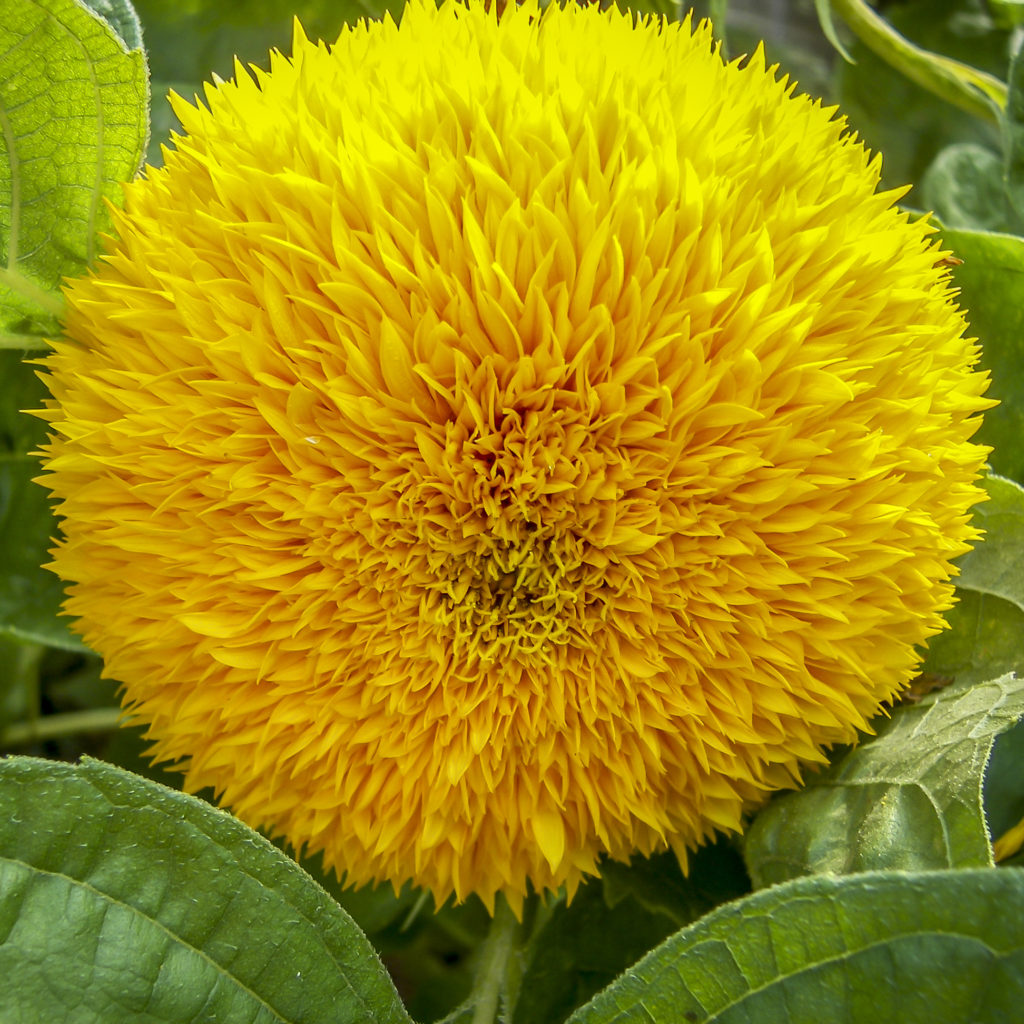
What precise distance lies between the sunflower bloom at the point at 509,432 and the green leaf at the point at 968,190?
491 millimetres

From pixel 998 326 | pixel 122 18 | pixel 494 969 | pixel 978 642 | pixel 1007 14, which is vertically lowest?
pixel 494 969

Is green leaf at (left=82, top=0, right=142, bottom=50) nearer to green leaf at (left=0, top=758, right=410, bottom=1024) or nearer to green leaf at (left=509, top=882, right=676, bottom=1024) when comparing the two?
green leaf at (left=0, top=758, right=410, bottom=1024)

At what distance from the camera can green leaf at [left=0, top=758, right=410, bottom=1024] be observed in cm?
49

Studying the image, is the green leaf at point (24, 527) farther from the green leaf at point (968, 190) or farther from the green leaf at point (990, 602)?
the green leaf at point (968, 190)

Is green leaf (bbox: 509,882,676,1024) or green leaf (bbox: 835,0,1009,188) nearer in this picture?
green leaf (bbox: 509,882,676,1024)

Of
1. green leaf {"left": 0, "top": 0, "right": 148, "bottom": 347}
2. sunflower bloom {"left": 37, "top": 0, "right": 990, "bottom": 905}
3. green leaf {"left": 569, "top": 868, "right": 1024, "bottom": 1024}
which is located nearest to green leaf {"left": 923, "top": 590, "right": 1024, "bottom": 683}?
sunflower bloom {"left": 37, "top": 0, "right": 990, "bottom": 905}

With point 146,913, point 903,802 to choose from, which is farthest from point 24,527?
point 903,802

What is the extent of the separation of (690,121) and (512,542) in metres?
0.24

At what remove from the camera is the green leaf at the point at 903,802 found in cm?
A: 55

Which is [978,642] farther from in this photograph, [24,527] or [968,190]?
[24,527]

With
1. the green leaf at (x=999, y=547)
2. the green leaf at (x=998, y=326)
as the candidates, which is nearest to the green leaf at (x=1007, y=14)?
the green leaf at (x=998, y=326)

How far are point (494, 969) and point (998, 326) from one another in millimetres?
622

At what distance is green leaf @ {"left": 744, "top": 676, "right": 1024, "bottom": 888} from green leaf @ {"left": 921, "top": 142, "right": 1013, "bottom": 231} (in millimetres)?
559

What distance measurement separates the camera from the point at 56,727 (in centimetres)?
106
